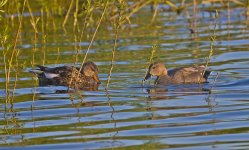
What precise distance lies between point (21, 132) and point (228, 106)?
2778 mm

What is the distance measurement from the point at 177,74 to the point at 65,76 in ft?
6.03

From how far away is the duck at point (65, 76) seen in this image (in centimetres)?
1398

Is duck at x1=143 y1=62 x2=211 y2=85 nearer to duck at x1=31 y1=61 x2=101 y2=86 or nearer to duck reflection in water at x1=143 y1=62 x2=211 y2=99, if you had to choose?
duck reflection in water at x1=143 y1=62 x2=211 y2=99

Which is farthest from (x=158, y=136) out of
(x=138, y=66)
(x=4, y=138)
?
(x=138, y=66)

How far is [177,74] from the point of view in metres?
13.7

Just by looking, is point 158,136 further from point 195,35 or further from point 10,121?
point 195,35

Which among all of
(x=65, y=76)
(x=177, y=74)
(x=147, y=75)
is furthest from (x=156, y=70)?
(x=65, y=76)

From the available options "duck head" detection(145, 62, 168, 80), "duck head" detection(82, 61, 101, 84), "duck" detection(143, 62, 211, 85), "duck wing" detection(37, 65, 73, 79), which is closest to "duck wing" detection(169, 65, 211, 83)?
"duck" detection(143, 62, 211, 85)

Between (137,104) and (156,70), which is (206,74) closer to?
(156,70)

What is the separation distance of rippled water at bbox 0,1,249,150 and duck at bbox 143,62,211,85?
218 mm

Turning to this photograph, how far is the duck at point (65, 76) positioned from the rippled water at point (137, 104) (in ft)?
0.79

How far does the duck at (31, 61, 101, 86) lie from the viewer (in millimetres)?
13984

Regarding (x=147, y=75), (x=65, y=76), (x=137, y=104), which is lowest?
(x=65, y=76)

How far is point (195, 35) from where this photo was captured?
1858cm
